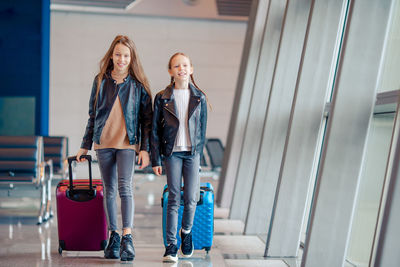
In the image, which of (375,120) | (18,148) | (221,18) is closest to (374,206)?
(375,120)

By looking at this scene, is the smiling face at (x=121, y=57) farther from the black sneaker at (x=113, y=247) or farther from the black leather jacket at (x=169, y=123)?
the black sneaker at (x=113, y=247)

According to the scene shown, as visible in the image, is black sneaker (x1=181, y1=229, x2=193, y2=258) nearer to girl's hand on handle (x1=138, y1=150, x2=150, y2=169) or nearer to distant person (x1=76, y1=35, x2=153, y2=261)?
distant person (x1=76, y1=35, x2=153, y2=261)

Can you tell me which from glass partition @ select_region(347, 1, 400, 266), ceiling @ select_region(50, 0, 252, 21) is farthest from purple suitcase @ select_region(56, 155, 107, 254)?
ceiling @ select_region(50, 0, 252, 21)

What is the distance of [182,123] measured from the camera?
3.55 m

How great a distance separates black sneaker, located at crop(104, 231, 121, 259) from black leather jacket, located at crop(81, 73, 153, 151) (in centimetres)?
66

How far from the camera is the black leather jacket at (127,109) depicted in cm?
362

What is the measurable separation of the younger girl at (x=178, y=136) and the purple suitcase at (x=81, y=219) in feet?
1.86

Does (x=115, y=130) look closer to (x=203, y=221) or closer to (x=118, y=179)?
(x=118, y=179)

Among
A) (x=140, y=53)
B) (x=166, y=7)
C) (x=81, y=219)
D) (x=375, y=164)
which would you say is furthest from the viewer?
(x=140, y=53)

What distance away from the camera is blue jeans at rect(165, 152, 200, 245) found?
3561 millimetres

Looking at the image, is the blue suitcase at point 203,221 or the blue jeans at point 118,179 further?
the blue suitcase at point 203,221

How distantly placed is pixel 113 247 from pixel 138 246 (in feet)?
2.19

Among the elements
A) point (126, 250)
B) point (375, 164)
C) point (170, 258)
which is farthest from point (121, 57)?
point (375, 164)

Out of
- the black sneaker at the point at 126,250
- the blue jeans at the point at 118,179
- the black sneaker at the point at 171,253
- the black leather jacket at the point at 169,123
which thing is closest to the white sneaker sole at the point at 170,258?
the black sneaker at the point at 171,253
